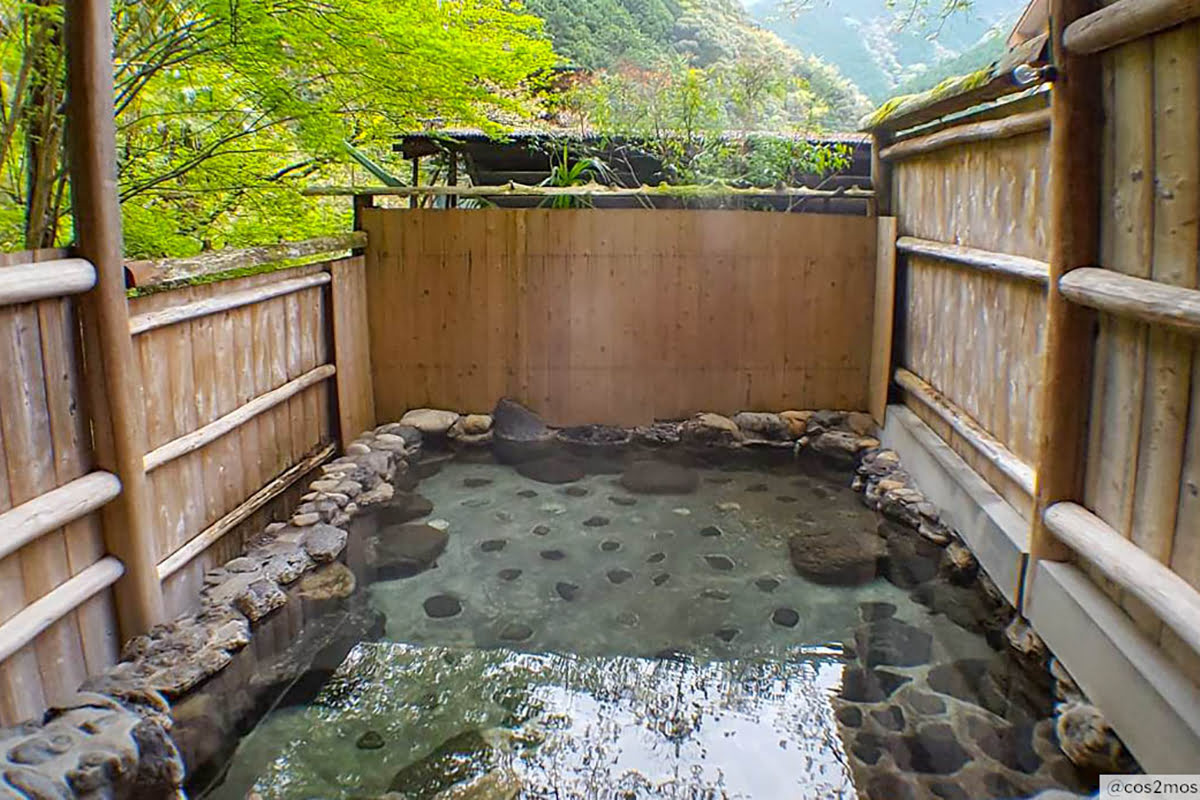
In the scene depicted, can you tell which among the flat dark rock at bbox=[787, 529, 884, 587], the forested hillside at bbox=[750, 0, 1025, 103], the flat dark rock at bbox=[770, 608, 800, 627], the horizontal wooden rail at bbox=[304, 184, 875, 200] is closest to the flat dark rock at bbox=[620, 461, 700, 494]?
the flat dark rock at bbox=[787, 529, 884, 587]

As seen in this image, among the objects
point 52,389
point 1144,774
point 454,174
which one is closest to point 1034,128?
point 1144,774

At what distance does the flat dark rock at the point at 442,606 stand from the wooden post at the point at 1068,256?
2.25 meters

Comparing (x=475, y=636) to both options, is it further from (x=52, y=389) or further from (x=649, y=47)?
(x=649, y=47)

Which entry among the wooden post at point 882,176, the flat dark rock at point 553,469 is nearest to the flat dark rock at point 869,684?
the flat dark rock at point 553,469

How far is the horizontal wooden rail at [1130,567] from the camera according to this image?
6.75ft

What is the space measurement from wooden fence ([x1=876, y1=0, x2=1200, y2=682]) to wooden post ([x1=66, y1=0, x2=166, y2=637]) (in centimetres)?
300

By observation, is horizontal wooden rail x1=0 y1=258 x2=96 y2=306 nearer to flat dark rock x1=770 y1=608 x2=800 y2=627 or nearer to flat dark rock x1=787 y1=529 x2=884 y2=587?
flat dark rock x1=770 y1=608 x2=800 y2=627

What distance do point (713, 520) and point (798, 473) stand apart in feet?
3.37

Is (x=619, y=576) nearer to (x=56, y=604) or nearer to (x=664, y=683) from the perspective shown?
(x=664, y=683)

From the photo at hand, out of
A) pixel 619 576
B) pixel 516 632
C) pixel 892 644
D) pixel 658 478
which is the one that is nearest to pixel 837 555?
pixel 892 644

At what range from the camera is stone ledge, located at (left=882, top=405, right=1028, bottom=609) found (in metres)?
3.32

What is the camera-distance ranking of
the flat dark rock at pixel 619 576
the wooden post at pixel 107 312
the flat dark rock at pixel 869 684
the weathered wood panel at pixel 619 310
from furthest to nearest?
1. the weathered wood panel at pixel 619 310
2. the flat dark rock at pixel 619 576
3. the flat dark rock at pixel 869 684
4. the wooden post at pixel 107 312

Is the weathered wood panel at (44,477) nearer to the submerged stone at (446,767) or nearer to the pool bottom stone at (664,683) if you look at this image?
the pool bottom stone at (664,683)

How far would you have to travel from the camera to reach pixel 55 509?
2.49 meters
